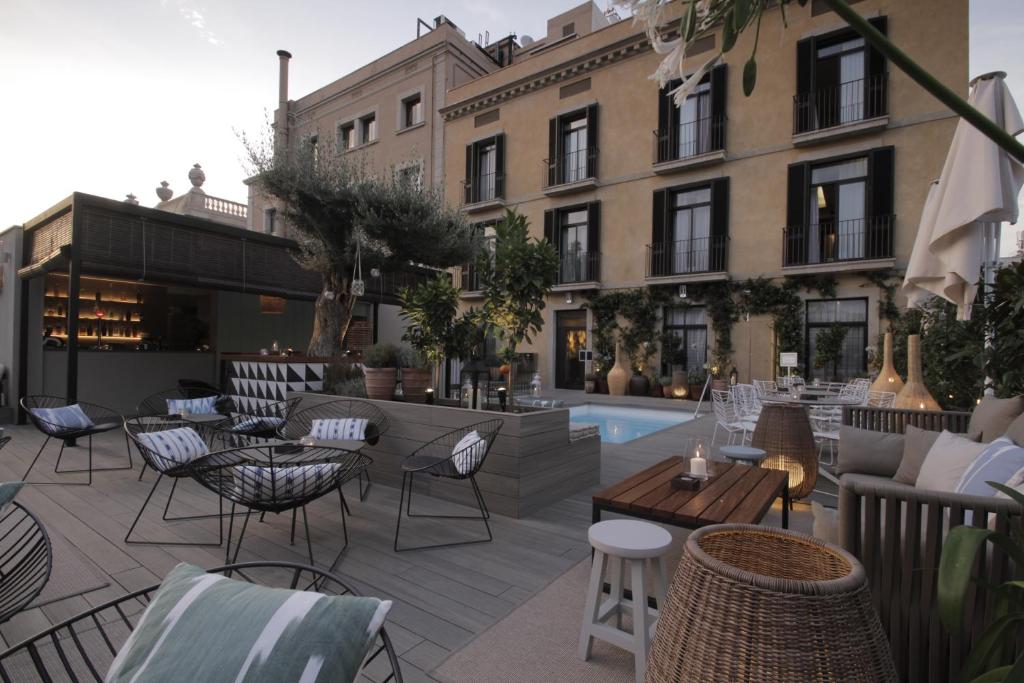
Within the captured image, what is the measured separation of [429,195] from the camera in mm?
7684

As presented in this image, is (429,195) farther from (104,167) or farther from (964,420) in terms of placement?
(104,167)

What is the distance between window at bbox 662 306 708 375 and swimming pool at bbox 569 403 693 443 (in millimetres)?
1775

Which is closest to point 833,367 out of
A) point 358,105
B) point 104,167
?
point 358,105

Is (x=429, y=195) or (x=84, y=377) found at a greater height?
(x=429, y=195)

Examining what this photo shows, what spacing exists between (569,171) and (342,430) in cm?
1121

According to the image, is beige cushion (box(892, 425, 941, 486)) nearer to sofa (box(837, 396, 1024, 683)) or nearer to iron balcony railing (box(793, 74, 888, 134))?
sofa (box(837, 396, 1024, 683))

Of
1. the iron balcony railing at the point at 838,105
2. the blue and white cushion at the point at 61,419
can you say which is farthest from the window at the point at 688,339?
the blue and white cushion at the point at 61,419

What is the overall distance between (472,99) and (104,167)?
9.75 metres

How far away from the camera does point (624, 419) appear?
375 inches

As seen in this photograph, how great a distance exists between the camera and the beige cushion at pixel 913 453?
2.59 m

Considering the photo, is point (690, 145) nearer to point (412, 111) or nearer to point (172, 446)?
point (412, 111)

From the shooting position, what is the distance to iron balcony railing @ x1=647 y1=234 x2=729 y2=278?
1113 cm

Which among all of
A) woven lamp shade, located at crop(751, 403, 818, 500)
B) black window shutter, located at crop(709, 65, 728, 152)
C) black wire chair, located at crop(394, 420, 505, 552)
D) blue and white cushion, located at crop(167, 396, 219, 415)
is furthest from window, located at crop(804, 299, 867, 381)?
blue and white cushion, located at crop(167, 396, 219, 415)

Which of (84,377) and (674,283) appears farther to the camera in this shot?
(674,283)
